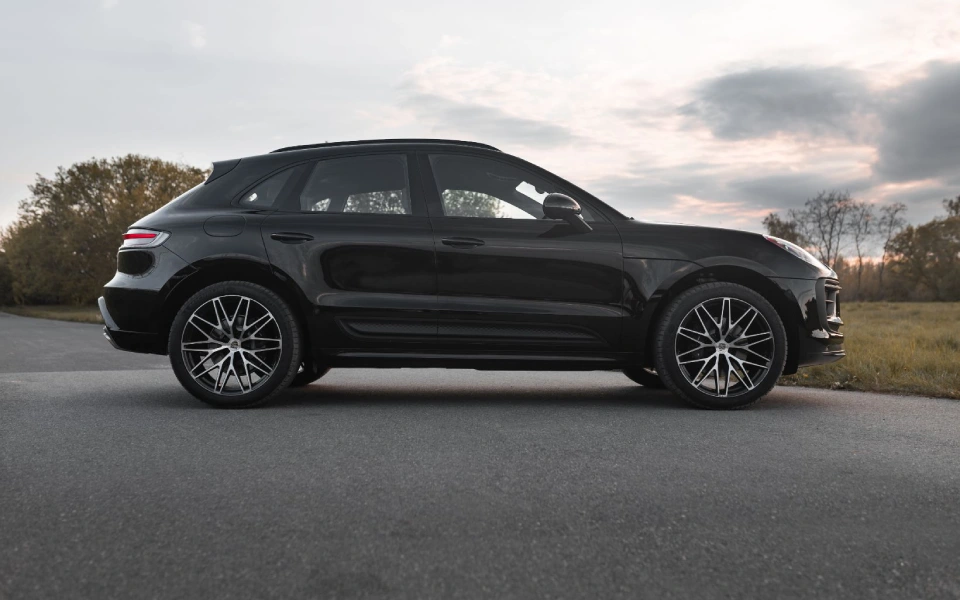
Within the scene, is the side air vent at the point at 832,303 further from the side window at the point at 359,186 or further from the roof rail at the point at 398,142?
the side window at the point at 359,186

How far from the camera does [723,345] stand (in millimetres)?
5180

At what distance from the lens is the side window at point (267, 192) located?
17.7 ft

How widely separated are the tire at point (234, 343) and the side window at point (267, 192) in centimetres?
59

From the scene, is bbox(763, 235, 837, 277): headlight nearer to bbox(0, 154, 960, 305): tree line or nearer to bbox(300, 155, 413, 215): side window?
bbox(300, 155, 413, 215): side window

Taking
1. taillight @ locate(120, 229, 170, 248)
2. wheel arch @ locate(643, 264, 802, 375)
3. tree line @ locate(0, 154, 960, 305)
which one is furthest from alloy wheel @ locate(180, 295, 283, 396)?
tree line @ locate(0, 154, 960, 305)

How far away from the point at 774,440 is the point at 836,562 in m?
1.88

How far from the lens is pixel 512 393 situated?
6031 mm

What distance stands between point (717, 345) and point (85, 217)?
45.7 m

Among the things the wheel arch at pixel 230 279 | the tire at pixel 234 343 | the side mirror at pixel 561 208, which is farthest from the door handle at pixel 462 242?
the tire at pixel 234 343

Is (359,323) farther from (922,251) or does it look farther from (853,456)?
(922,251)

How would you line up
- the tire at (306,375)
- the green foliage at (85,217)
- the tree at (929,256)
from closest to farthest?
the tire at (306,375) → the green foliage at (85,217) → the tree at (929,256)

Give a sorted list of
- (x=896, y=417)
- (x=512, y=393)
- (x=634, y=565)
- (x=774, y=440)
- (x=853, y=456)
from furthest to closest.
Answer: (x=512, y=393), (x=896, y=417), (x=774, y=440), (x=853, y=456), (x=634, y=565)

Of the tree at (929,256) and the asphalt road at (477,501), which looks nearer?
the asphalt road at (477,501)

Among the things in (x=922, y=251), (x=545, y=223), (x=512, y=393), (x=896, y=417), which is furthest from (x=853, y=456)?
(x=922, y=251)
